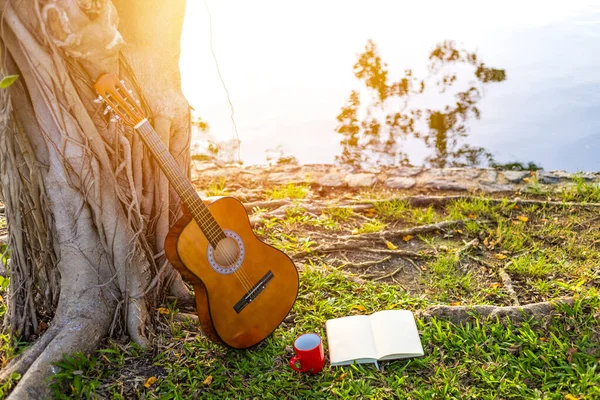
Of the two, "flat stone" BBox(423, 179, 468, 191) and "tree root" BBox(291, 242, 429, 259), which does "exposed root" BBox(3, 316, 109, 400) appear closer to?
"tree root" BBox(291, 242, 429, 259)

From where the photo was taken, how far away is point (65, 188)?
246 cm

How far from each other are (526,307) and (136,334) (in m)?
2.26

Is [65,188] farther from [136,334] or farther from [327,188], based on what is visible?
[327,188]

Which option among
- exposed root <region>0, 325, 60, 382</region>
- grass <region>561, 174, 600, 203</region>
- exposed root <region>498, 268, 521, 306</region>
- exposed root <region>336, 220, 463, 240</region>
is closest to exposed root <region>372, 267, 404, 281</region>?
exposed root <region>336, 220, 463, 240</region>

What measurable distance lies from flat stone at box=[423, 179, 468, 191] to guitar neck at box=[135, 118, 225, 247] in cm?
298

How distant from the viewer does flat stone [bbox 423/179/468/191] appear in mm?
4801

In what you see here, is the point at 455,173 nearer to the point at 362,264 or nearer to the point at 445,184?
the point at 445,184

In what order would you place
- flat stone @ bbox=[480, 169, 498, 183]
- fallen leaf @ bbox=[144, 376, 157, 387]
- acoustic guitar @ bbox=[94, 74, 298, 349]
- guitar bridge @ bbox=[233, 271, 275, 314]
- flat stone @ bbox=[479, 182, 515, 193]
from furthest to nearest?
flat stone @ bbox=[480, 169, 498, 183] → flat stone @ bbox=[479, 182, 515, 193] → guitar bridge @ bbox=[233, 271, 275, 314] → fallen leaf @ bbox=[144, 376, 157, 387] → acoustic guitar @ bbox=[94, 74, 298, 349]

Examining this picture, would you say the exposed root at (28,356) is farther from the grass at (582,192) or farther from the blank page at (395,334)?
the grass at (582,192)

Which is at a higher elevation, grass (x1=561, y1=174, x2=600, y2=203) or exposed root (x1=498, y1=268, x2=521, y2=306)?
grass (x1=561, y1=174, x2=600, y2=203)

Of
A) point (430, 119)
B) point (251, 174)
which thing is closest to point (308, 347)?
point (251, 174)

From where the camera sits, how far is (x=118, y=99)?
226 cm

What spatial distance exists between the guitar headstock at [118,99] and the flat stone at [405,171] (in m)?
3.43

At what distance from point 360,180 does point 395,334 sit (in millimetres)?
2602
